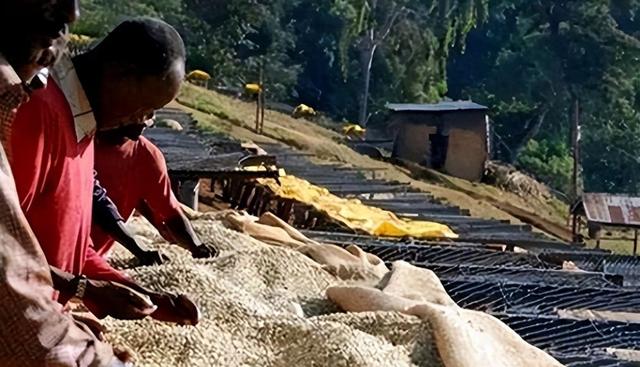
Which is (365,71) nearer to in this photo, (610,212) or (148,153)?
(610,212)

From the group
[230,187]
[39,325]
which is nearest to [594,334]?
[39,325]

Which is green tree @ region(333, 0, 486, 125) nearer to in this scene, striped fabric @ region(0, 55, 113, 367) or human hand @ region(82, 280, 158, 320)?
human hand @ region(82, 280, 158, 320)

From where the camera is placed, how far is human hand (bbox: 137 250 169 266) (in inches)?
161

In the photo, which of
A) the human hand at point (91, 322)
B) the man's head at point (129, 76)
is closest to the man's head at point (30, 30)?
the human hand at point (91, 322)

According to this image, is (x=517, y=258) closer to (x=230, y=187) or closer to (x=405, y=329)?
(x=405, y=329)

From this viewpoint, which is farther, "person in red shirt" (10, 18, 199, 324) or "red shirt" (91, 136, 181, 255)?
"red shirt" (91, 136, 181, 255)

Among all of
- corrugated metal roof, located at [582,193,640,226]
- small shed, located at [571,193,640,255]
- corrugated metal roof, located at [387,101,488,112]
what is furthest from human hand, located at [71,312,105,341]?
corrugated metal roof, located at [387,101,488,112]

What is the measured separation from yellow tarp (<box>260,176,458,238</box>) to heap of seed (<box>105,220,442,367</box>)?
4.26 meters

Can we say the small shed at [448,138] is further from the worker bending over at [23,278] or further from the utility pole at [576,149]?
the worker bending over at [23,278]

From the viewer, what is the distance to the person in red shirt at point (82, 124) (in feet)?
8.17

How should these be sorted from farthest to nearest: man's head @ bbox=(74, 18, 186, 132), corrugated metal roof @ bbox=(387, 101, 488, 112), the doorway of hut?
the doorway of hut → corrugated metal roof @ bbox=(387, 101, 488, 112) → man's head @ bbox=(74, 18, 186, 132)

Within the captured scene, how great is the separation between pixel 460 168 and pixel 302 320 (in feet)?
80.1

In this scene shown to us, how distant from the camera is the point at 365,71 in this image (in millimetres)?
33875

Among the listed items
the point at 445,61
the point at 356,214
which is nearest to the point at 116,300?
the point at 356,214
